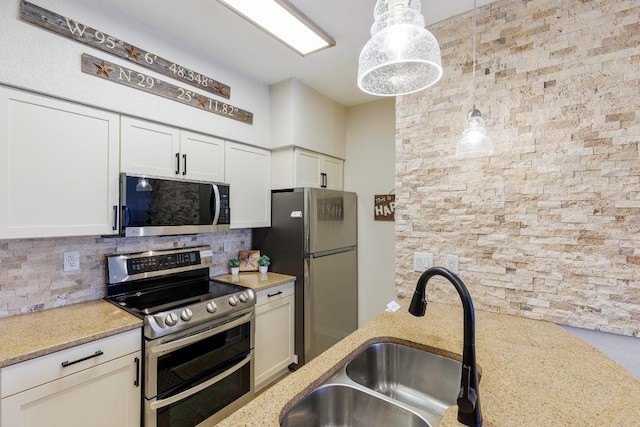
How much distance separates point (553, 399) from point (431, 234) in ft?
3.39

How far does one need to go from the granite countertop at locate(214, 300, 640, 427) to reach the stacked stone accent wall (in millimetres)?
241

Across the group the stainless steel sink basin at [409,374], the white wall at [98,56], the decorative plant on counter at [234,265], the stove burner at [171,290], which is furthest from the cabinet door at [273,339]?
the white wall at [98,56]

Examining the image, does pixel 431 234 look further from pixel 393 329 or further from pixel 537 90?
pixel 537 90

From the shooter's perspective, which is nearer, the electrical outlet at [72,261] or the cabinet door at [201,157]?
the electrical outlet at [72,261]

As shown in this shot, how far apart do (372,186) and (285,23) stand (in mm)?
1855

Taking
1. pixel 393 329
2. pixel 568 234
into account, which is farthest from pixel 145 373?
pixel 568 234

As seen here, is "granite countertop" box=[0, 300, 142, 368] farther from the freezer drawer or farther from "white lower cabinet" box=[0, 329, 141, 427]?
the freezer drawer

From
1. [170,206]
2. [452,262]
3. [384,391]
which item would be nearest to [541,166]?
[452,262]

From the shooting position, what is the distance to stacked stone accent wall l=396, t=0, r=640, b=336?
4.32 ft

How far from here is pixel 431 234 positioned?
1.81 m

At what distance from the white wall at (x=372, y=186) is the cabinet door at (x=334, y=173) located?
0.11 meters

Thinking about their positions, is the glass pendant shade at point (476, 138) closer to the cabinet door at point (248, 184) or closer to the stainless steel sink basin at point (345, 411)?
the stainless steel sink basin at point (345, 411)

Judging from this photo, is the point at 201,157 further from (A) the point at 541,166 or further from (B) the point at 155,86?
(A) the point at 541,166

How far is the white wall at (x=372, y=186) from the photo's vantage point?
3098 mm
